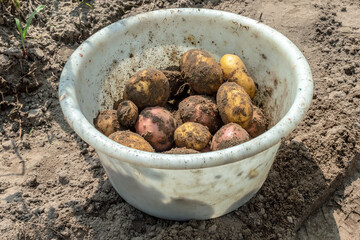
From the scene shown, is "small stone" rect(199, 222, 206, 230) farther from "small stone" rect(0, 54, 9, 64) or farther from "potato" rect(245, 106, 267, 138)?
"small stone" rect(0, 54, 9, 64)

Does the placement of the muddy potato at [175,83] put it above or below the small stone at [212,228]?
above

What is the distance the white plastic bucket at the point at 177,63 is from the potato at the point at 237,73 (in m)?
0.12

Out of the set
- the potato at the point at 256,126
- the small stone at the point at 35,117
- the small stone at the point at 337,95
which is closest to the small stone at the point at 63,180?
the small stone at the point at 35,117

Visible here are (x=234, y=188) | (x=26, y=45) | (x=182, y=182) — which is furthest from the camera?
(x=26, y=45)

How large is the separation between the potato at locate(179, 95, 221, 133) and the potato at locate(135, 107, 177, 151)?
0.09 meters

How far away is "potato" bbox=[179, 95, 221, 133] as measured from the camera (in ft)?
5.84

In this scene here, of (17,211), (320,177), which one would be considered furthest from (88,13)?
(320,177)

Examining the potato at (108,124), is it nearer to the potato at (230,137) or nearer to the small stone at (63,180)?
the small stone at (63,180)

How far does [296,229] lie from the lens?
1812 mm

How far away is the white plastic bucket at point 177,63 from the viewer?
1320 millimetres

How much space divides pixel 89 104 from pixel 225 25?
867 millimetres

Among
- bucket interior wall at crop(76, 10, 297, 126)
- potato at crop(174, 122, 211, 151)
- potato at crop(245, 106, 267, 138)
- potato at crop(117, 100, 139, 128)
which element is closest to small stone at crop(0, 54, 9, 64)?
bucket interior wall at crop(76, 10, 297, 126)

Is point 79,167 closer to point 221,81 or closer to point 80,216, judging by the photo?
point 80,216

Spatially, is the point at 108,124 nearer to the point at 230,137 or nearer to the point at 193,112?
the point at 193,112
